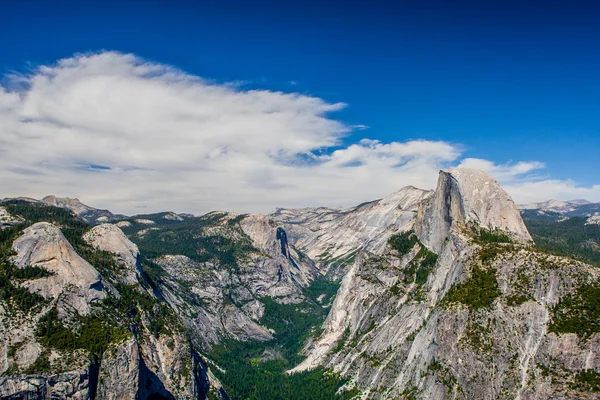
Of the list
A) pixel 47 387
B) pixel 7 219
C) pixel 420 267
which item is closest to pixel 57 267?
pixel 47 387

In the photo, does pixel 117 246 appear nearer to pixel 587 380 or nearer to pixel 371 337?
pixel 371 337

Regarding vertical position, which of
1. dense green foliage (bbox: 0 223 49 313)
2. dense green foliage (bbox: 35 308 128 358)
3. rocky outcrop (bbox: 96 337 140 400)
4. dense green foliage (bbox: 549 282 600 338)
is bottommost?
rocky outcrop (bbox: 96 337 140 400)

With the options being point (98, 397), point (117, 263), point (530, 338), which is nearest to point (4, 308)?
point (98, 397)

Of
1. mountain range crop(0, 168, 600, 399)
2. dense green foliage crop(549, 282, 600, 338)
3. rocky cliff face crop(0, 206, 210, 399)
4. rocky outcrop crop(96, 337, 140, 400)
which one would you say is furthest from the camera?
dense green foliage crop(549, 282, 600, 338)

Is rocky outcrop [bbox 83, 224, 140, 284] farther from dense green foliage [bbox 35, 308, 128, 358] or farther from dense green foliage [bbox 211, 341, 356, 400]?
dense green foliage [bbox 211, 341, 356, 400]

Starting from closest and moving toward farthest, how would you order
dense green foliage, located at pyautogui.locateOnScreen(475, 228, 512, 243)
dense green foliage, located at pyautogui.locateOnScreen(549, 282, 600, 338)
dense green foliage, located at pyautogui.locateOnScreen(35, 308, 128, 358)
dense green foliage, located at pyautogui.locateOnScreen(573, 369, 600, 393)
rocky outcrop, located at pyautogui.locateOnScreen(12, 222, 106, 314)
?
dense green foliage, located at pyautogui.locateOnScreen(573, 369, 600, 393)
dense green foliage, located at pyautogui.locateOnScreen(35, 308, 128, 358)
dense green foliage, located at pyautogui.locateOnScreen(549, 282, 600, 338)
rocky outcrop, located at pyautogui.locateOnScreen(12, 222, 106, 314)
dense green foliage, located at pyautogui.locateOnScreen(475, 228, 512, 243)

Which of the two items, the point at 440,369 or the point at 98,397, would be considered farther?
the point at 440,369

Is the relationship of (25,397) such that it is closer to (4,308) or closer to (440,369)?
(4,308)

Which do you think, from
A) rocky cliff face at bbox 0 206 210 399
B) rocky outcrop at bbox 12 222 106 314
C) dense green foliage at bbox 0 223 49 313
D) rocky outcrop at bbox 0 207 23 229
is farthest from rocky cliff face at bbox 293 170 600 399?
rocky outcrop at bbox 0 207 23 229
